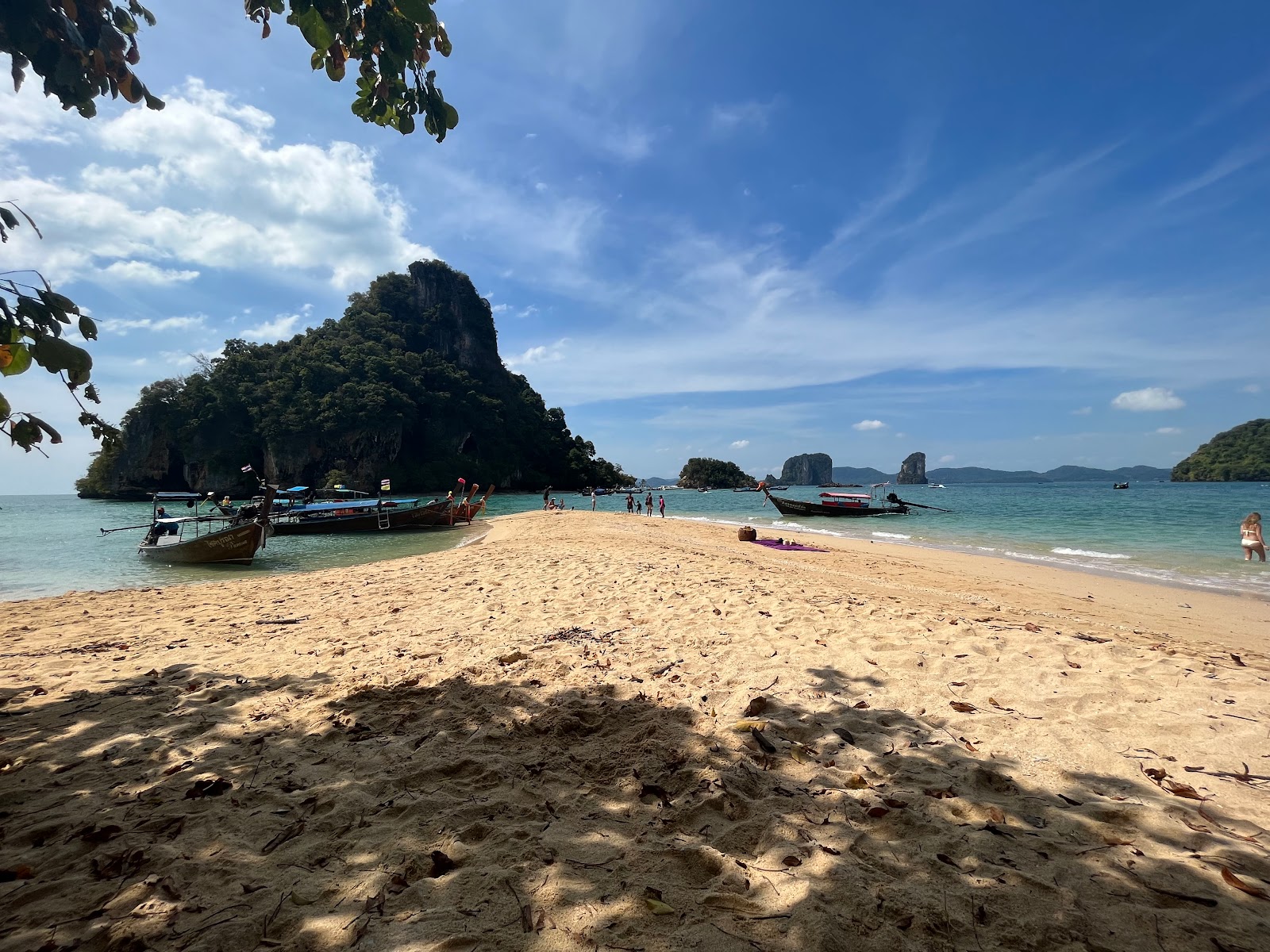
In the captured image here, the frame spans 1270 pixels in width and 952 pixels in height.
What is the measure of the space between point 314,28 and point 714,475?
437ft

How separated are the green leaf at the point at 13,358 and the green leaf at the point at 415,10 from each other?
7.41ft

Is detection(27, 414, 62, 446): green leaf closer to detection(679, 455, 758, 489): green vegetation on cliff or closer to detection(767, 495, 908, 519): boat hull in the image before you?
detection(767, 495, 908, 519): boat hull

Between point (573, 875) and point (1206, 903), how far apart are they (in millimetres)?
2498

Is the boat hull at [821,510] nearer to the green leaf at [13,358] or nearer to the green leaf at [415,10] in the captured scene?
the green leaf at [415,10]

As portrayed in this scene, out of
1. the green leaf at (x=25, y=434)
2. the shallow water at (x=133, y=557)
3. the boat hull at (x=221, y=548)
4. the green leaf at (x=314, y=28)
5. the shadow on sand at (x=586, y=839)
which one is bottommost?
the shallow water at (x=133, y=557)

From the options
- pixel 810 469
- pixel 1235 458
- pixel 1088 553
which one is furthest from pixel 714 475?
pixel 1088 553

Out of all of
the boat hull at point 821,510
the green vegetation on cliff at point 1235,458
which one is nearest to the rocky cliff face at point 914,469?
the green vegetation on cliff at point 1235,458

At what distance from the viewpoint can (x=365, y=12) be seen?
2908 mm

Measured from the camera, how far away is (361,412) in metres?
70.9

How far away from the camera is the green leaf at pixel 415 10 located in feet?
8.30

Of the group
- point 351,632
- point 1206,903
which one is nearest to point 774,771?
point 1206,903

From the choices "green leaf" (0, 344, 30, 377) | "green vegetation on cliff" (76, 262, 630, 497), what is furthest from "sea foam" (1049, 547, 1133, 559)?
"green vegetation on cliff" (76, 262, 630, 497)

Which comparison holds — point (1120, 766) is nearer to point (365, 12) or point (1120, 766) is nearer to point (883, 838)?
point (883, 838)

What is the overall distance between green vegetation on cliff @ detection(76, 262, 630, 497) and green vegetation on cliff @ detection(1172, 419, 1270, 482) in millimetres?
119624
